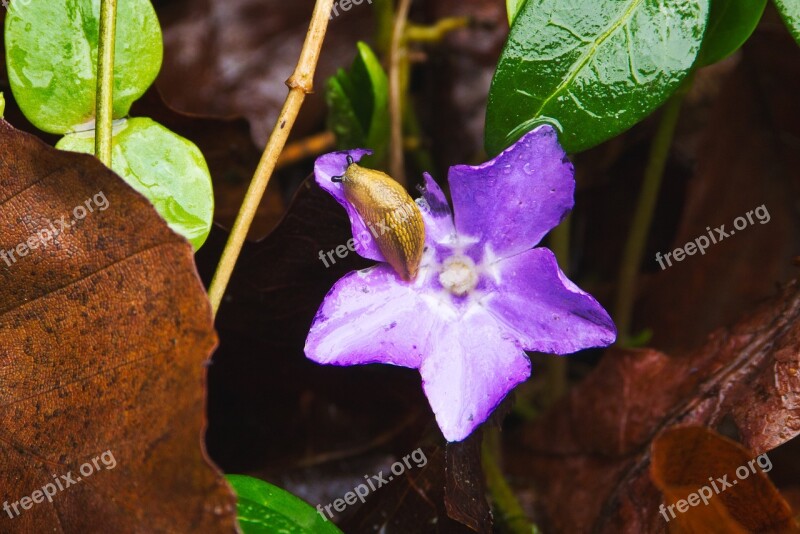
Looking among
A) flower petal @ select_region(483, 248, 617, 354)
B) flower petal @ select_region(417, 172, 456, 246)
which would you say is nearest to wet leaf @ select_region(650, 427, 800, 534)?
flower petal @ select_region(483, 248, 617, 354)

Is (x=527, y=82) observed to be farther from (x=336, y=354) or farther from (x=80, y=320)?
(x=80, y=320)

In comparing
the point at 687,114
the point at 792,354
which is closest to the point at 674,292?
the point at 687,114

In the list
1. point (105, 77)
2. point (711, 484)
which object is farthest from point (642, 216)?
point (105, 77)

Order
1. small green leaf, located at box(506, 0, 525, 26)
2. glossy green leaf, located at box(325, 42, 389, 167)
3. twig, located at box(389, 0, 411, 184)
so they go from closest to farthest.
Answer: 1. small green leaf, located at box(506, 0, 525, 26)
2. glossy green leaf, located at box(325, 42, 389, 167)
3. twig, located at box(389, 0, 411, 184)

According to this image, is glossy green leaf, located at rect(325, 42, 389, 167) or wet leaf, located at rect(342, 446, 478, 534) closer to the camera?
wet leaf, located at rect(342, 446, 478, 534)

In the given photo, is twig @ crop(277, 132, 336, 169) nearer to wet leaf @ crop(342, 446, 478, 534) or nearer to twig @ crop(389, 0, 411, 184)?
twig @ crop(389, 0, 411, 184)

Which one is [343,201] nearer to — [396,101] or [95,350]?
[95,350]
